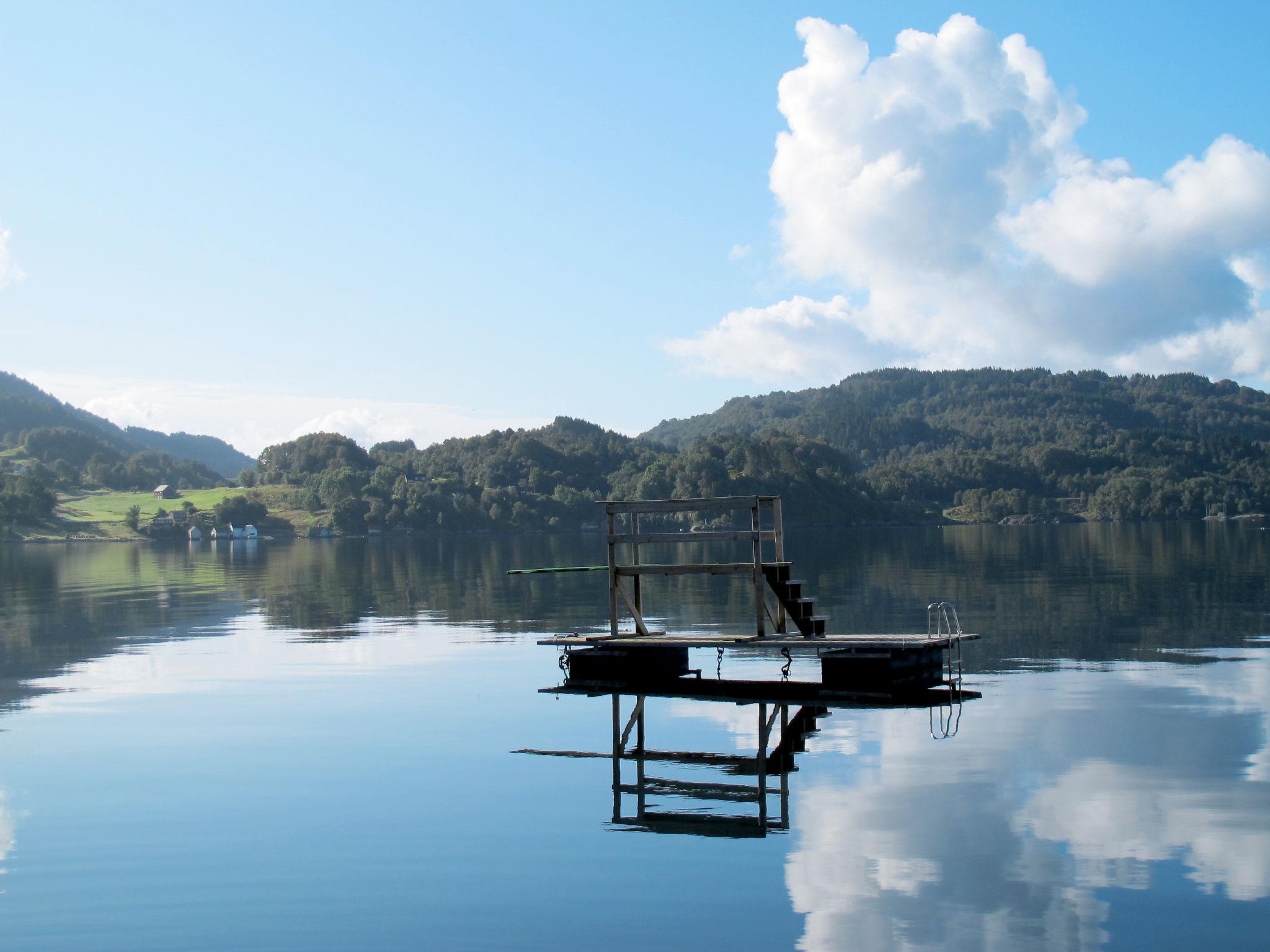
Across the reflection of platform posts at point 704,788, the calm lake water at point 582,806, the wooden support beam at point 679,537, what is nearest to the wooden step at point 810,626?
the wooden support beam at point 679,537

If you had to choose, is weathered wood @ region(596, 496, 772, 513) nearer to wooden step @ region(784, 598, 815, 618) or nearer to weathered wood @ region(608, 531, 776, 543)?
weathered wood @ region(608, 531, 776, 543)

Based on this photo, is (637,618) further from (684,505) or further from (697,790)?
(697,790)

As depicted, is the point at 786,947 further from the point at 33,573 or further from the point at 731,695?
the point at 33,573

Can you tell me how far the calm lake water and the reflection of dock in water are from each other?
8.8 inches

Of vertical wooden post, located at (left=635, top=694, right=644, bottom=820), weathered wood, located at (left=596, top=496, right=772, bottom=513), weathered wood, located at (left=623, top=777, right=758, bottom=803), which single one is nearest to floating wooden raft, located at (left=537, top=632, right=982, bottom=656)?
vertical wooden post, located at (left=635, top=694, right=644, bottom=820)

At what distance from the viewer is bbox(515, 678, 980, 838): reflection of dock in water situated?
15.0 m

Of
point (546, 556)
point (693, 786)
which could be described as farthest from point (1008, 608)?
point (546, 556)

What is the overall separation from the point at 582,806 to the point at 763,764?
2995 mm

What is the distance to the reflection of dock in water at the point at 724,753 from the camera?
15.0 metres

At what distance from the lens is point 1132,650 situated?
99.4 feet

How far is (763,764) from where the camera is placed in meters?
17.4

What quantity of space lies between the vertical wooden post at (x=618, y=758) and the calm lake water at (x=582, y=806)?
0.16m

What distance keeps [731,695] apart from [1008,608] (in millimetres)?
21761

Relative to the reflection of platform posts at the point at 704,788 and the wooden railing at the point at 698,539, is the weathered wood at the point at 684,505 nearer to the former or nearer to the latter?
the wooden railing at the point at 698,539
